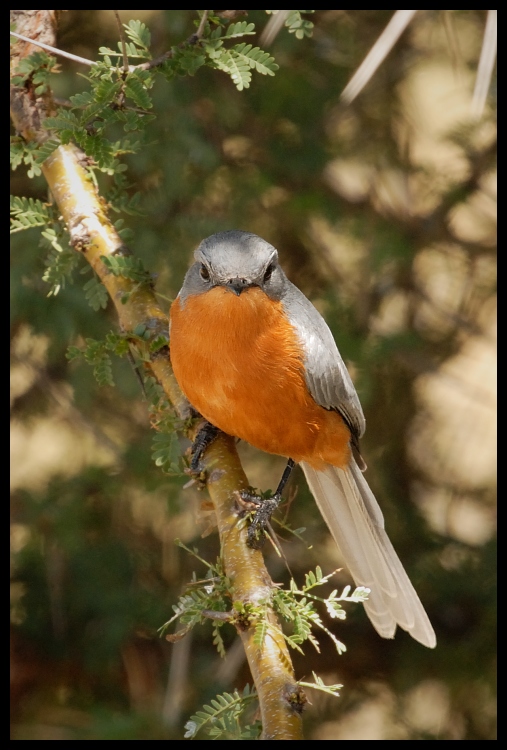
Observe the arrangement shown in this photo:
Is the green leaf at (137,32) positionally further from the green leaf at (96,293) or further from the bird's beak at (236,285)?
the green leaf at (96,293)

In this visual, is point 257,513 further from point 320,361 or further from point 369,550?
point 369,550

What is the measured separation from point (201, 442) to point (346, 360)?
1.96 metres

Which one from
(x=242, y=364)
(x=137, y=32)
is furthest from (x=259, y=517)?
(x=137, y=32)

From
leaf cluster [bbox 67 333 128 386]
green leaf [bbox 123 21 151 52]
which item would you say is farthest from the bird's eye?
green leaf [bbox 123 21 151 52]

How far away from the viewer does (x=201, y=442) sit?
379 centimetres

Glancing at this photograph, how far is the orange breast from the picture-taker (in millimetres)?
3701

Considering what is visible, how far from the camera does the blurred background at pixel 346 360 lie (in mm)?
5414

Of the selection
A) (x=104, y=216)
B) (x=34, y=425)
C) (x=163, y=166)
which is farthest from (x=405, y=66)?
(x=34, y=425)

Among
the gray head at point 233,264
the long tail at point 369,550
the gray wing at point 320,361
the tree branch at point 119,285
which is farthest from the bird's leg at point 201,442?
the long tail at point 369,550

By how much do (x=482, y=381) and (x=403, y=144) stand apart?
210 cm

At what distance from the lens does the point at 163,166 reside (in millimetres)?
5281

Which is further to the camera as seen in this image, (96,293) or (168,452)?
(96,293)

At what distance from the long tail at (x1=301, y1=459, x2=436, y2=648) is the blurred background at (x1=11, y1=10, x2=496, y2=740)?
3.21 feet

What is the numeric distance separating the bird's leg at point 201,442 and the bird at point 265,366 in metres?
0.04
